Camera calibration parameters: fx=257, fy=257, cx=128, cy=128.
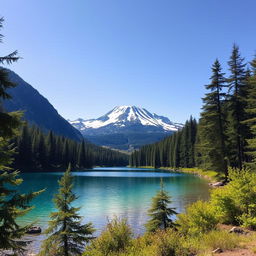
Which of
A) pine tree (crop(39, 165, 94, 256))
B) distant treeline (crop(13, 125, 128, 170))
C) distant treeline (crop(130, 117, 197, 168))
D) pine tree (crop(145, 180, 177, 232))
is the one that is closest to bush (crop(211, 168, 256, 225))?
pine tree (crop(145, 180, 177, 232))

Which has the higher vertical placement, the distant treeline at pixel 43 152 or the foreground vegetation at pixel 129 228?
the distant treeline at pixel 43 152

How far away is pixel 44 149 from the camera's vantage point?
101 metres


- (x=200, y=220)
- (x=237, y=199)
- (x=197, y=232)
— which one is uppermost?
(x=237, y=199)

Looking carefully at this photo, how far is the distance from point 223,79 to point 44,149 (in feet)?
265

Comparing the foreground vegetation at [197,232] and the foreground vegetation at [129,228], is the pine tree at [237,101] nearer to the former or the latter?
the foreground vegetation at [129,228]

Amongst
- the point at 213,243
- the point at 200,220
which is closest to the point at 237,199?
the point at 200,220

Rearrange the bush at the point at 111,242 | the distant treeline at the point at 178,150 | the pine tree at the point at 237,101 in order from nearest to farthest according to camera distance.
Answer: the bush at the point at 111,242 → the pine tree at the point at 237,101 → the distant treeline at the point at 178,150

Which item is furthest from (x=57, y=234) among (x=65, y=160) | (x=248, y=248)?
(x=65, y=160)

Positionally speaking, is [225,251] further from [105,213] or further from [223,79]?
[223,79]

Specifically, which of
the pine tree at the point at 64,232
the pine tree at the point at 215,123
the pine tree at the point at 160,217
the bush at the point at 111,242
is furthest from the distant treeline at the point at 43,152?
the bush at the point at 111,242

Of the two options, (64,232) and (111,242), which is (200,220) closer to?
(111,242)

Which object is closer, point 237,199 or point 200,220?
point 200,220

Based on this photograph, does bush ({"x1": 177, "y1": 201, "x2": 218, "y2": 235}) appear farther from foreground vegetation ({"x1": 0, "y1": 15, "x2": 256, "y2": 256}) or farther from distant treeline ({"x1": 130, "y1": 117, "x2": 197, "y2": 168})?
distant treeline ({"x1": 130, "y1": 117, "x2": 197, "y2": 168})

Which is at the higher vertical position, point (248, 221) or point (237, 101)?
point (237, 101)
